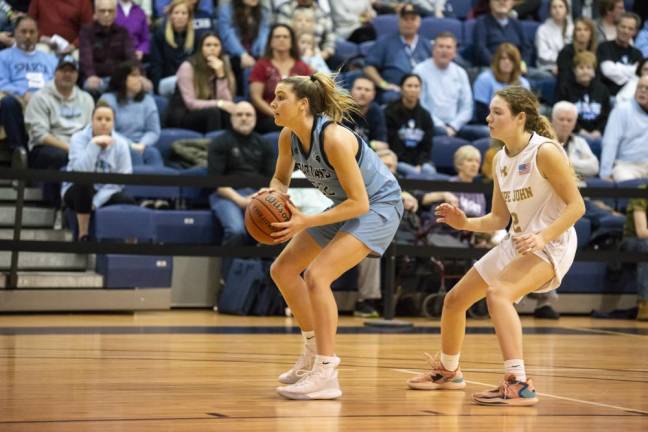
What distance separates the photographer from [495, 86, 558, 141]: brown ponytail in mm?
5168

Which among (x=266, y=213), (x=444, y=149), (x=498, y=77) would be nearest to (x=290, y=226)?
A: (x=266, y=213)

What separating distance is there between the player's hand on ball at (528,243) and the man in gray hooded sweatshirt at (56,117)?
5359 millimetres

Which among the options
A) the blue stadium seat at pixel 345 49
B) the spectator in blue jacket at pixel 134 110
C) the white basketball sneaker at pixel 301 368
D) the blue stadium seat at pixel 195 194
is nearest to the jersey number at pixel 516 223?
the white basketball sneaker at pixel 301 368

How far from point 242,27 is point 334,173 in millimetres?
6559

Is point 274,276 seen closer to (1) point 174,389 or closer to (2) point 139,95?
(1) point 174,389

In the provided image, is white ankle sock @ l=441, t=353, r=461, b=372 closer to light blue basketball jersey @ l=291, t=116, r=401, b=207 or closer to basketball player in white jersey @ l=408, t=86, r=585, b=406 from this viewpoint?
basketball player in white jersey @ l=408, t=86, r=585, b=406

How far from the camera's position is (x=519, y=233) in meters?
5.18

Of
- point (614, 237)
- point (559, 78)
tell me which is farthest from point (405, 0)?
point (614, 237)

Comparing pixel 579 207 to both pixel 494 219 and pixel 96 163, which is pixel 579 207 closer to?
pixel 494 219

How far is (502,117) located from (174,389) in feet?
6.08

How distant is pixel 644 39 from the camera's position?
43.1 ft

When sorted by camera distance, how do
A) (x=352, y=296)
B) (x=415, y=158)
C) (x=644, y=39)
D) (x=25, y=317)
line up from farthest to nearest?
(x=644, y=39) < (x=415, y=158) < (x=352, y=296) < (x=25, y=317)

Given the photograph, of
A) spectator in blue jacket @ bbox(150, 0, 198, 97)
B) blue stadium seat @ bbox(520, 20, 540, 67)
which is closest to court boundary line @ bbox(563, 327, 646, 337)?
spectator in blue jacket @ bbox(150, 0, 198, 97)

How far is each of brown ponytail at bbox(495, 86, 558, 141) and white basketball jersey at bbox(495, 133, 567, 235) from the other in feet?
0.18
